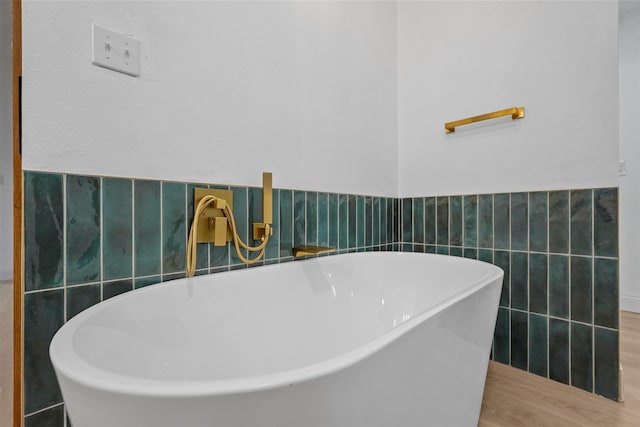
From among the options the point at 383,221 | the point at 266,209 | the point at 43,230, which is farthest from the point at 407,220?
the point at 43,230

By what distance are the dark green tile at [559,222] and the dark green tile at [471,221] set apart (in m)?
0.32

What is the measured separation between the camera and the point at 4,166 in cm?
88

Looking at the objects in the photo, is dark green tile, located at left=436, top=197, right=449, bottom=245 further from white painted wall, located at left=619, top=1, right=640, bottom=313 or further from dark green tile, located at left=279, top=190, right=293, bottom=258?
white painted wall, located at left=619, top=1, right=640, bottom=313

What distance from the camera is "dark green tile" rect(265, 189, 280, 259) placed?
130 centimetres

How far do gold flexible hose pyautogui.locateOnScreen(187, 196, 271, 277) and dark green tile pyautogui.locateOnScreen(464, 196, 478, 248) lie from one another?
1.06 metres

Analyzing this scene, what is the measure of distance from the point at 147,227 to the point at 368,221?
1.15 meters

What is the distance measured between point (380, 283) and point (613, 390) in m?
0.97

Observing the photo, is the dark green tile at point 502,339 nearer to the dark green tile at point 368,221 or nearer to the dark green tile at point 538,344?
the dark green tile at point 538,344

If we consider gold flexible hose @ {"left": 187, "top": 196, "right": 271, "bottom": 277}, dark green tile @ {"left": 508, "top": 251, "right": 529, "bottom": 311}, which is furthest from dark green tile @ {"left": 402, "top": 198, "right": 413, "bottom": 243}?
gold flexible hose @ {"left": 187, "top": 196, "right": 271, "bottom": 277}

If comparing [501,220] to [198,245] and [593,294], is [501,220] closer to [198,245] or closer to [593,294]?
[593,294]

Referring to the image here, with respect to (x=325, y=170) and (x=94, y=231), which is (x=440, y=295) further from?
(x=94, y=231)

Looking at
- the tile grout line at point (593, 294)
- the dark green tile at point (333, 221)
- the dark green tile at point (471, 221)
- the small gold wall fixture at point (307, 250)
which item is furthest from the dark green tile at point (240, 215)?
the tile grout line at point (593, 294)

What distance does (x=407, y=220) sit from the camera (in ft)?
6.37

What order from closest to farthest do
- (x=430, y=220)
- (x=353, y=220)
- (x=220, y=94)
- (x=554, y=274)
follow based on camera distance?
(x=220, y=94)
(x=554, y=274)
(x=353, y=220)
(x=430, y=220)
